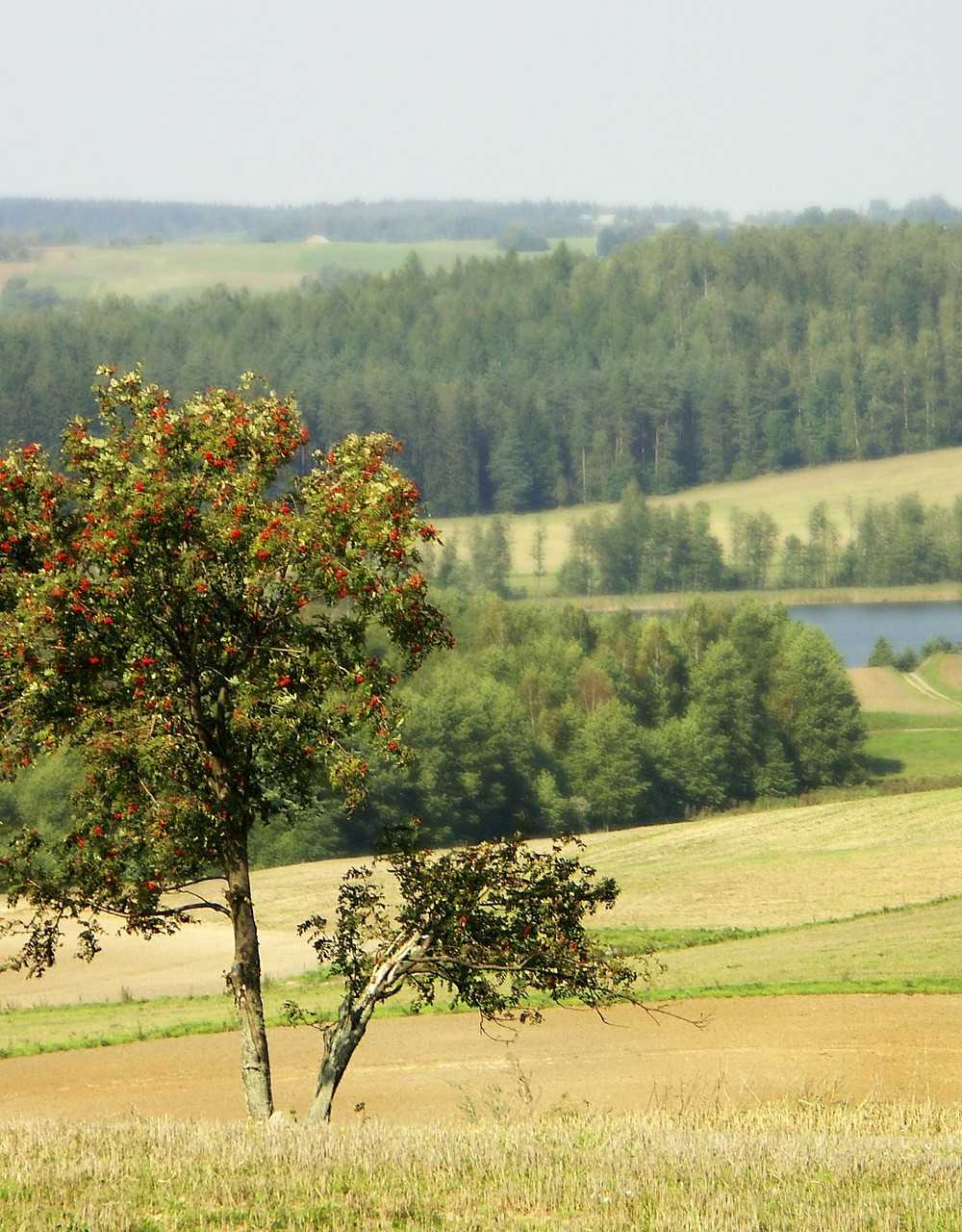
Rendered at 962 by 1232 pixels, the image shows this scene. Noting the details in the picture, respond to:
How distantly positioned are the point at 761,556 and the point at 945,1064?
154 metres

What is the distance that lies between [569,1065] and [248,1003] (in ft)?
30.2

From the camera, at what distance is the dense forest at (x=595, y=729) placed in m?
83.4

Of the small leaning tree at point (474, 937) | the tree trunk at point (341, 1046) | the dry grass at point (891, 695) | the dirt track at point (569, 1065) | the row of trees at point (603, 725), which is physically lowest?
the dry grass at point (891, 695)

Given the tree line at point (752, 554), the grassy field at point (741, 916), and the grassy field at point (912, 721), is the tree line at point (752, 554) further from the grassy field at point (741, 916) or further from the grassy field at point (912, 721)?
the grassy field at point (741, 916)

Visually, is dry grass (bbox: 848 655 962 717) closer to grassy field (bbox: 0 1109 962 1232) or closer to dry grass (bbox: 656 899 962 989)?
dry grass (bbox: 656 899 962 989)

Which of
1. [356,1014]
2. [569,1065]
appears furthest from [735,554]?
[356,1014]

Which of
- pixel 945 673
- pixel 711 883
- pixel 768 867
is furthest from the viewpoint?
pixel 945 673

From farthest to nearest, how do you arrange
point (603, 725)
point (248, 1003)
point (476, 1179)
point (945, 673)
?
point (945, 673), point (603, 725), point (248, 1003), point (476, 1179)

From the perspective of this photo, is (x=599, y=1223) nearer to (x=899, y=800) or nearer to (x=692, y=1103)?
(x=692, y=1103)

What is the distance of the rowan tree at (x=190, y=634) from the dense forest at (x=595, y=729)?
60.6 m

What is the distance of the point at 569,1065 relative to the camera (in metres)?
25.6

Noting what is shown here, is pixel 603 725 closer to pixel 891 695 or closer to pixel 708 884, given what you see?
pixel 891 695

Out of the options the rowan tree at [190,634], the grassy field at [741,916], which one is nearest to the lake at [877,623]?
the grassy field at [741,916]

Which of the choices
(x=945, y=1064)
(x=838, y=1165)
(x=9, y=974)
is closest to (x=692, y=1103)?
(x=945, y=1064)
